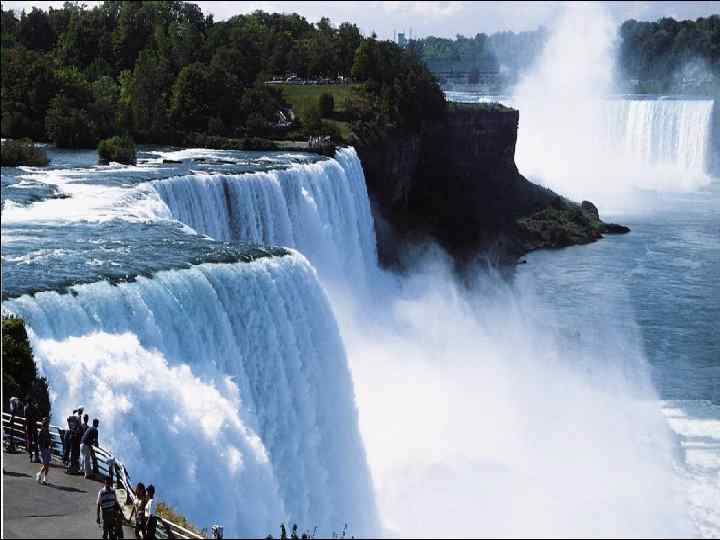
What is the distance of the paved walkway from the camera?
1365 cm

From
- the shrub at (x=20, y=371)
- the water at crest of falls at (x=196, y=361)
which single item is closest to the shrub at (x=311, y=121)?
the water at crest of falls at (x=196, y=361)

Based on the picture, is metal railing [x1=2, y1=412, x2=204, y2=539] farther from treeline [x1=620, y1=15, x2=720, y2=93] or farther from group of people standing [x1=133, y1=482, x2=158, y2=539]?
treeline [x1=620, y1=15, x2=720, y2=93]

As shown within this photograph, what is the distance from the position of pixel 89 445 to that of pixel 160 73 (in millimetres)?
41884

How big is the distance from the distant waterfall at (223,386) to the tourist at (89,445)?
79.1 inches

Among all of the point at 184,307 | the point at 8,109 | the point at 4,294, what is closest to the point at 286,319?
→ the point at 184,307

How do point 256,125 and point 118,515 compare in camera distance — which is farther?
point 256,125

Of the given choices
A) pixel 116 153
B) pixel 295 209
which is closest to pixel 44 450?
pixel 295 209

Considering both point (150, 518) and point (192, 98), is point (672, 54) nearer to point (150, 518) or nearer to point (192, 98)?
point (192, 98)

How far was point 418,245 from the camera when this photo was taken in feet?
174

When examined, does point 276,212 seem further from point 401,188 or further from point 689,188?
point 689,188

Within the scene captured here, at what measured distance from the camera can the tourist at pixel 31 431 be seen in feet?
50.6

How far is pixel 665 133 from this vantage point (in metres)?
83.1

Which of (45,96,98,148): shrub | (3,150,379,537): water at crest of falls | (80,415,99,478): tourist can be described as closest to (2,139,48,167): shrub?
(3,150,379,537): water at crest of falls

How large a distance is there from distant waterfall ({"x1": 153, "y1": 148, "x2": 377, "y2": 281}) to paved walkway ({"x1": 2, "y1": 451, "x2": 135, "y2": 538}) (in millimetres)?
14778
